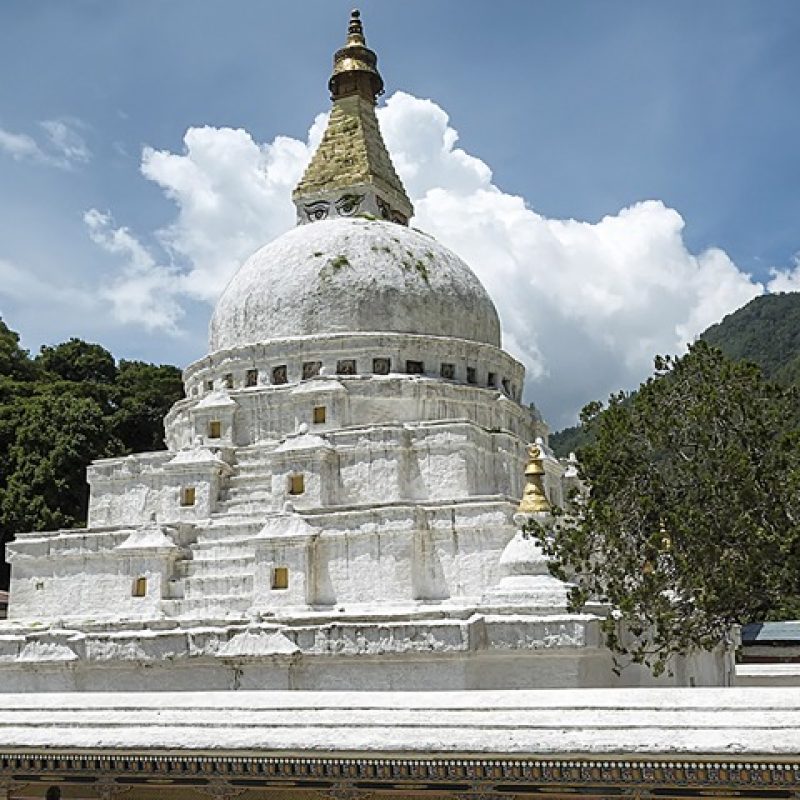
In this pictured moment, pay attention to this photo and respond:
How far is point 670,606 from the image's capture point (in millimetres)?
16719

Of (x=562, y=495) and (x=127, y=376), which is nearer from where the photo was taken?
(x=562, y=495)

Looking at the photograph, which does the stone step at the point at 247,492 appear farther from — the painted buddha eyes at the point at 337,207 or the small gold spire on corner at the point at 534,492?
the painted buddha eyes at the point at 337,207

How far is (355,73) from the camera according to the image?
1471 inches

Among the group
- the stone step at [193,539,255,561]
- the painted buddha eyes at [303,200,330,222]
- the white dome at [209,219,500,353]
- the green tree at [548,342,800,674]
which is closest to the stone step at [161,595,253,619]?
the stone step at [193,539,255,561]

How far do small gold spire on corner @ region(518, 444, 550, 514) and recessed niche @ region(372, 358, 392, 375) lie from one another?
8.47m

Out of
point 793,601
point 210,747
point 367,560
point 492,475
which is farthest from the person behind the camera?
point 492,475

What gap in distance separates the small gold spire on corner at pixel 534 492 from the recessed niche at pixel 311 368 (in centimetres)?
943

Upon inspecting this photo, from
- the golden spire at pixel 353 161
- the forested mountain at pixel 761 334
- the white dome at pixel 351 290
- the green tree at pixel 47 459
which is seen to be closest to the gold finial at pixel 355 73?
the golden spire at pixel 353 161

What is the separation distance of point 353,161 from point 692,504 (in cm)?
2190

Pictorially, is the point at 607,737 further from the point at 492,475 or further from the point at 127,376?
the point at 127,376

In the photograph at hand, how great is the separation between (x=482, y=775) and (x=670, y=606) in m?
9.08

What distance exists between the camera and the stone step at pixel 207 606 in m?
23.8

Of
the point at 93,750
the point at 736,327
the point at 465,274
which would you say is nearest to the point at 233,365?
the point at 465,274


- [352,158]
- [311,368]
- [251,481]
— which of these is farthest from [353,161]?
[251,481]
